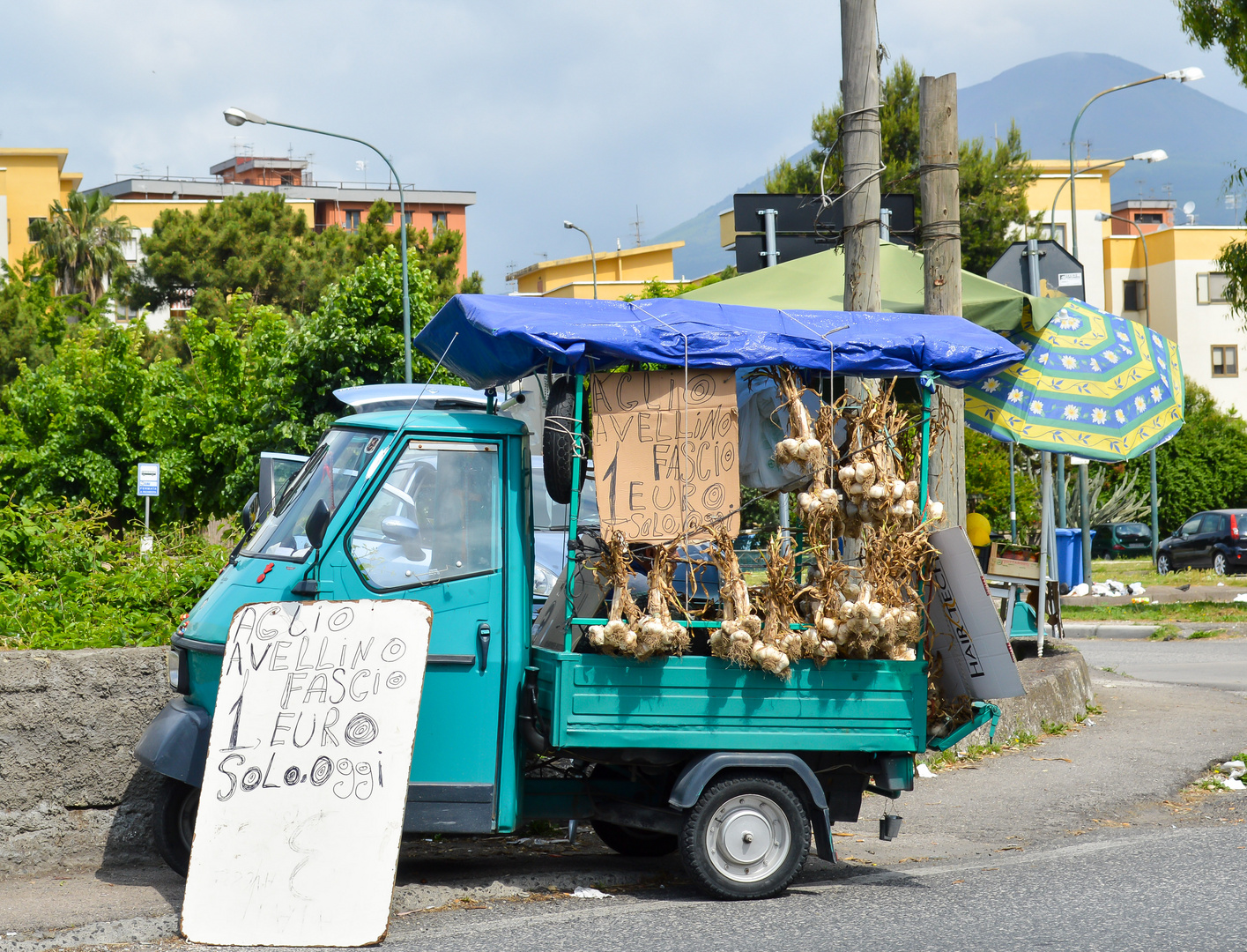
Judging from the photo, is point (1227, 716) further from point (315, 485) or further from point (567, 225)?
point (567, 225)

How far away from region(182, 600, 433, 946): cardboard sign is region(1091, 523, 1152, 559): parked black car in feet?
128

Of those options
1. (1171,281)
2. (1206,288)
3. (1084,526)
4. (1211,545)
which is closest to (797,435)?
(1084,526)

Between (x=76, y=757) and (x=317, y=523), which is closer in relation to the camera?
(x=317, y=523)

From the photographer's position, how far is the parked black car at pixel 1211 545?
27797 millimetres

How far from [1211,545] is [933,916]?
25921mm

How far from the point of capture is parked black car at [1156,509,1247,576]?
27.8 meters

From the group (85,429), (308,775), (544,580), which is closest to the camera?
(308,775)

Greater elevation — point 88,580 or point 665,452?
point 665,452

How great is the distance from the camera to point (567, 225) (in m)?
39.2

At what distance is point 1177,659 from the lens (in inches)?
565

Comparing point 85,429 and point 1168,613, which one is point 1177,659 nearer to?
point 1168,613

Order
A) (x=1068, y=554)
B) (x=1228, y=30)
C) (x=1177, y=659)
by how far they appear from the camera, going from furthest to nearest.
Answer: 1. (x=1068, y=554)
2. (x=1228, y=30)
3. (x=1177, y=659)

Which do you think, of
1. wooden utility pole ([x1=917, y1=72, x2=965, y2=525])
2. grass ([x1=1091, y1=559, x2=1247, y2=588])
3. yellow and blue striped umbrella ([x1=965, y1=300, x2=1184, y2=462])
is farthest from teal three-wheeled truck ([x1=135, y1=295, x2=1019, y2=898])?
grass ([x1=1091, y1=559, x2=1247, y2=588])

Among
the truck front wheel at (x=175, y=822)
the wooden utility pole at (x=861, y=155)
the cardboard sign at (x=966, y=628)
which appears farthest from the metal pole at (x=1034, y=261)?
the truck front wheel at (x=175, y=822)
